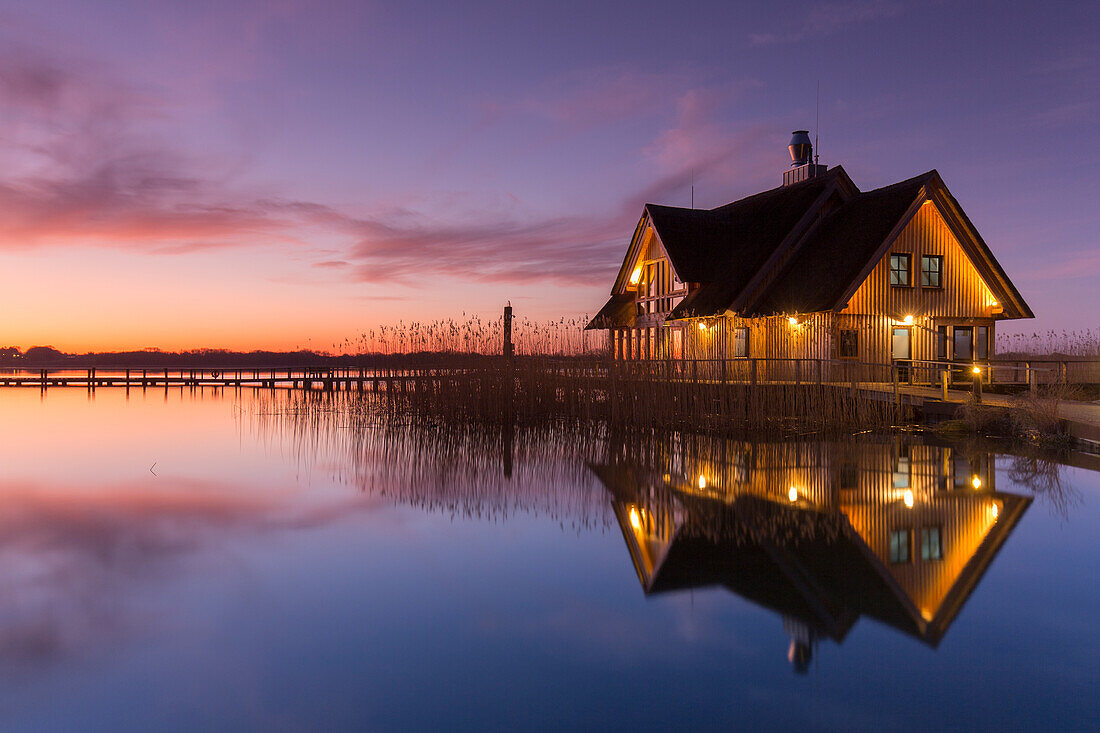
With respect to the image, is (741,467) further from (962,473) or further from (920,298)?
(920,298)

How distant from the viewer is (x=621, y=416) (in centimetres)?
1558

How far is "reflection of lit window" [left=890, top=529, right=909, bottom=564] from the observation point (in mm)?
6238

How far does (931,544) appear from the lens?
6.71m

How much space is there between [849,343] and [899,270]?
8.23 ft

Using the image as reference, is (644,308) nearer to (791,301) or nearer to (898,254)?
(791,301)

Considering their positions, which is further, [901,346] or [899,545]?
[901,346]

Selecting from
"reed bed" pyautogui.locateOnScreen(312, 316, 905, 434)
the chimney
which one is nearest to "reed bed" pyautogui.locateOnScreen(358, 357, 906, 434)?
"reed bed" pyautogui.locateOnScreen(312, 316, 905, 434)

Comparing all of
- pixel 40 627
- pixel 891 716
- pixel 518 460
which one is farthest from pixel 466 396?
pixel 891 716

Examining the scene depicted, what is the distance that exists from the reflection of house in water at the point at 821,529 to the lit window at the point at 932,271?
9.76m

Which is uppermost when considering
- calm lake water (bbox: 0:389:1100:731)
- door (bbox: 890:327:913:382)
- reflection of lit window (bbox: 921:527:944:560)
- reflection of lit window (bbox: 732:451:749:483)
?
door (bbox: 890:327:913:382)

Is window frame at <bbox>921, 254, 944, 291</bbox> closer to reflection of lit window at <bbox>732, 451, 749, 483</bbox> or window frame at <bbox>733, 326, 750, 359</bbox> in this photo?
window frame at <bbox>733, 326, 750, 359</bbox>

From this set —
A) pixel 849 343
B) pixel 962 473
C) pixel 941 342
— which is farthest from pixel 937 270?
pixel 962 473

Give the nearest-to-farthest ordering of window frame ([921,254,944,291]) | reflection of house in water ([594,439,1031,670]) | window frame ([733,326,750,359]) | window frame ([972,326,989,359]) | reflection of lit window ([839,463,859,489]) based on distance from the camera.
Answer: reflection of house in water ([594,439,1031,670])
reflection of lit window ([839,463,859,489])
window frame ([921,254,944,291])
window frame ([972,326,989,359])
window frame ([733,326,750,359])

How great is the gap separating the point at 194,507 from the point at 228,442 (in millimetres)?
6698
